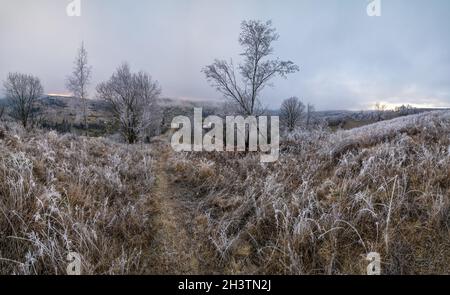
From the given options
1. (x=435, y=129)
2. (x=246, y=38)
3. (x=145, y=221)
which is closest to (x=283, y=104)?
(x=246, y=38)

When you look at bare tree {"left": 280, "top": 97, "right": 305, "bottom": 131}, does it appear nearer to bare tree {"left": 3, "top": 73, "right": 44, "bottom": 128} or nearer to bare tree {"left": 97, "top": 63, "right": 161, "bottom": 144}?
bare tree {"left": 97, "top": 63, "right": 161, "bottom": 144}

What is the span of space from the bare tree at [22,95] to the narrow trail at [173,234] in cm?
4174

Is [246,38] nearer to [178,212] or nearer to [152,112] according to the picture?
[178,212]

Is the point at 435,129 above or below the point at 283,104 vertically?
below

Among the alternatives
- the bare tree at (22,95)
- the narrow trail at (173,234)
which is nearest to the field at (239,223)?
the narrow trail at (173,234)

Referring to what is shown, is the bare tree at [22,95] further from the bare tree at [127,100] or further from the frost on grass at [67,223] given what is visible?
the frost on grass at [67,223]

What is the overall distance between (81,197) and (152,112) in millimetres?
27738

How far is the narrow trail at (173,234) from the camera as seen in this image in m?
2.93

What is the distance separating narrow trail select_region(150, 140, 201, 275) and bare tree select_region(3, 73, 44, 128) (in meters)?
41.7

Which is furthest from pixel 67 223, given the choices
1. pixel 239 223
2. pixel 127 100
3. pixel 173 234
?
pixel 127 100

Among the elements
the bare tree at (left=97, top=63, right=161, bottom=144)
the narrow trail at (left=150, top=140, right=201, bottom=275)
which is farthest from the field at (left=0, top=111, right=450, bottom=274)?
the bare tree at (left=97, top=63, right=161, bottom=144)

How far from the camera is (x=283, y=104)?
174 feet

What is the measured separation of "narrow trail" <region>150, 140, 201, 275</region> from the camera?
2.93m
